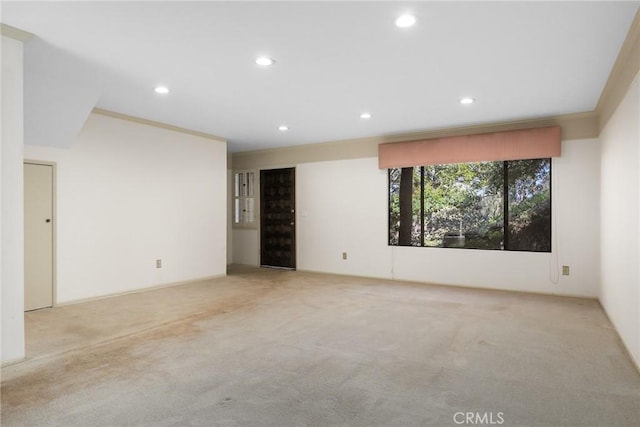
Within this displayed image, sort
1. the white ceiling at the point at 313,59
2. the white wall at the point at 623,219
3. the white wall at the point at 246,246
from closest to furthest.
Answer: the white ceiling at the point at 313,59
the white wall at the point at 623,219
the white wall at the point at 246,246

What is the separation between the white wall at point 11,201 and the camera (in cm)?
272

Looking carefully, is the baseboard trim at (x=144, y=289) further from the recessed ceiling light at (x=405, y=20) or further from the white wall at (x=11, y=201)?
the recessed ceiling light at (x=405, y=20)

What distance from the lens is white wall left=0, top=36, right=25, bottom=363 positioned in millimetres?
2719

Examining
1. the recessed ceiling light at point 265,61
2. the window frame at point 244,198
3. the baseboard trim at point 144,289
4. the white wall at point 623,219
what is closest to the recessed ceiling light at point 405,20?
the recessed ceiling light at point 265,61

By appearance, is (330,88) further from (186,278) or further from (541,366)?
(186,278)

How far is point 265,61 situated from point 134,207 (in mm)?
3253

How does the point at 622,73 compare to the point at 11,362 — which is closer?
the point at 11,362

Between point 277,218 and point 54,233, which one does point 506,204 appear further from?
point 54,233

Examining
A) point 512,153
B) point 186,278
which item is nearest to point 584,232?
point 512,153

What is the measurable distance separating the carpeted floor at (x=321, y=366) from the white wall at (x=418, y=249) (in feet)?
2.28

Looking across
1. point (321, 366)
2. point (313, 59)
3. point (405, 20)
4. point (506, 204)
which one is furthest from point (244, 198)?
point (405, 20)

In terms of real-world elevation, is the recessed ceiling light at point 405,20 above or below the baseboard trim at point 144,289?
above

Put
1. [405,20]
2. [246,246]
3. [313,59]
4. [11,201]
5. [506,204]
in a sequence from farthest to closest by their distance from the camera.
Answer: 1. [246,246]
2. [506,204]
3. [313,59]
4. [11,201]
5. [405,20]

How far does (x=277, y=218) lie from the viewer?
7.77m
